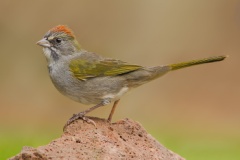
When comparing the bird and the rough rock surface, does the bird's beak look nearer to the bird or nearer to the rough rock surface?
the bird

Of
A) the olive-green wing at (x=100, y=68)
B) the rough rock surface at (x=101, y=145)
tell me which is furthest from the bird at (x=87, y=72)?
the rough rock surface at (x=101, y=145)

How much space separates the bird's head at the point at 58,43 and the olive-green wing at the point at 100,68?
0.14m

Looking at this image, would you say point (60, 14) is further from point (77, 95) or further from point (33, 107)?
point (77, 95)

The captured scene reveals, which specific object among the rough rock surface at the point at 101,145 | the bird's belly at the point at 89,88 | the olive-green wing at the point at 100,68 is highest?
the olive-green wing at the point at 100,68

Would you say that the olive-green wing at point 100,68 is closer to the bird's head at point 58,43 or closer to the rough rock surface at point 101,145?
the bird's head at point 58,43

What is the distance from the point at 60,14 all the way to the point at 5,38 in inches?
44.1

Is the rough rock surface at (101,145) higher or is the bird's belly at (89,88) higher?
the bird's belly at (89,88)

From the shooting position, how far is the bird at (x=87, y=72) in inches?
333

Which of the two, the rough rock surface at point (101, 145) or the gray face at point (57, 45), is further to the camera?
the gray face at point (57, 45)

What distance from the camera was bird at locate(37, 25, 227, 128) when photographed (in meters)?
8.45

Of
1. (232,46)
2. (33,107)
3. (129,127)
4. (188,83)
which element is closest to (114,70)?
(129,127)

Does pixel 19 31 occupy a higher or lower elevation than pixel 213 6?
lower

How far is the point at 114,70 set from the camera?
855cm

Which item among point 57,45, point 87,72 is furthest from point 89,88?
point 57,45
